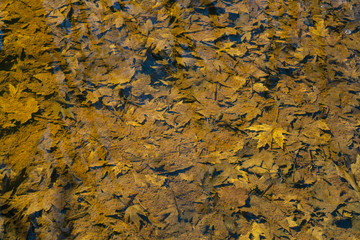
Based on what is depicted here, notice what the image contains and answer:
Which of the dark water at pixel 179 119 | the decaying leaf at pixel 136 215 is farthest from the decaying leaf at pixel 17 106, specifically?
the decaying leaf at pixel 136 215

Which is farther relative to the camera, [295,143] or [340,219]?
[295,143]

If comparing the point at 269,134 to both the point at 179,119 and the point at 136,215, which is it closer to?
the point at 179,119

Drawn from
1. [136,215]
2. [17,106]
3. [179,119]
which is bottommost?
[136,215]

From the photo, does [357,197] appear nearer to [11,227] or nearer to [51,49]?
[11,227]

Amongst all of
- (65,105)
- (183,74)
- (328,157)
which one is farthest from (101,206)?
(328,157)

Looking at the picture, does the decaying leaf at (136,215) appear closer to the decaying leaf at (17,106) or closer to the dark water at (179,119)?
the dark water at (179,119)

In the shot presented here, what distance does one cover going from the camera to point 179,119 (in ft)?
5.43

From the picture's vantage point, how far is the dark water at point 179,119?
135 centimetres

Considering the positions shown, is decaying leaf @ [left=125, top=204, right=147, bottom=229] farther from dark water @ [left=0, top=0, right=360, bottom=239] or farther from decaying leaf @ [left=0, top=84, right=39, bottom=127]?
decaying leaf @ [left=0, top=84, right=39, bottom=127]

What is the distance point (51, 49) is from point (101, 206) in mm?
1307

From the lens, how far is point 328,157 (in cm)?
148

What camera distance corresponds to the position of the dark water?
1.35 m

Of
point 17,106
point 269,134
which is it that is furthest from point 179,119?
point 17,106

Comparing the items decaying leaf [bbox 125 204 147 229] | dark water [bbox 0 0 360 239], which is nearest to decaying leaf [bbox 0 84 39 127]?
dark water [bbox 0 0 360 239]
